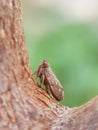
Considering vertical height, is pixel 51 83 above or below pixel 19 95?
above

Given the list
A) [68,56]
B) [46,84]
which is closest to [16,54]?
[46,84]

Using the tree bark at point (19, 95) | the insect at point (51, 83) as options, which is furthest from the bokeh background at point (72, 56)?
the tree bark at point (19, 95)

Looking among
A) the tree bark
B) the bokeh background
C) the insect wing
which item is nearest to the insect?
the insect wing

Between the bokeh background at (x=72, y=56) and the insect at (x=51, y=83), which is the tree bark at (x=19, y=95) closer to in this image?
the insect at (x=51, y=83)

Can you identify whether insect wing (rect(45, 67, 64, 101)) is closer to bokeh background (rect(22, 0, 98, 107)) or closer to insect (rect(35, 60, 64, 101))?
insect (rect(35, 60, 64, 101))

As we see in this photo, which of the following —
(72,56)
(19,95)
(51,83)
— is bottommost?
(19,95)

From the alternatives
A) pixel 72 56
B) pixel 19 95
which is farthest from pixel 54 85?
pixel 72 56

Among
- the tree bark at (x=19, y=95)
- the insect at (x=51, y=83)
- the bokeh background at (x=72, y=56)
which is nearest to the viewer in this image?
the tree bark at (x=19, y=95)

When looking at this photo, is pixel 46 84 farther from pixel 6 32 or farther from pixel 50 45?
pixel 50 45

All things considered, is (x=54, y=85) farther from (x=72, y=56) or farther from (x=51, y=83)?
(x=72, y=56)
